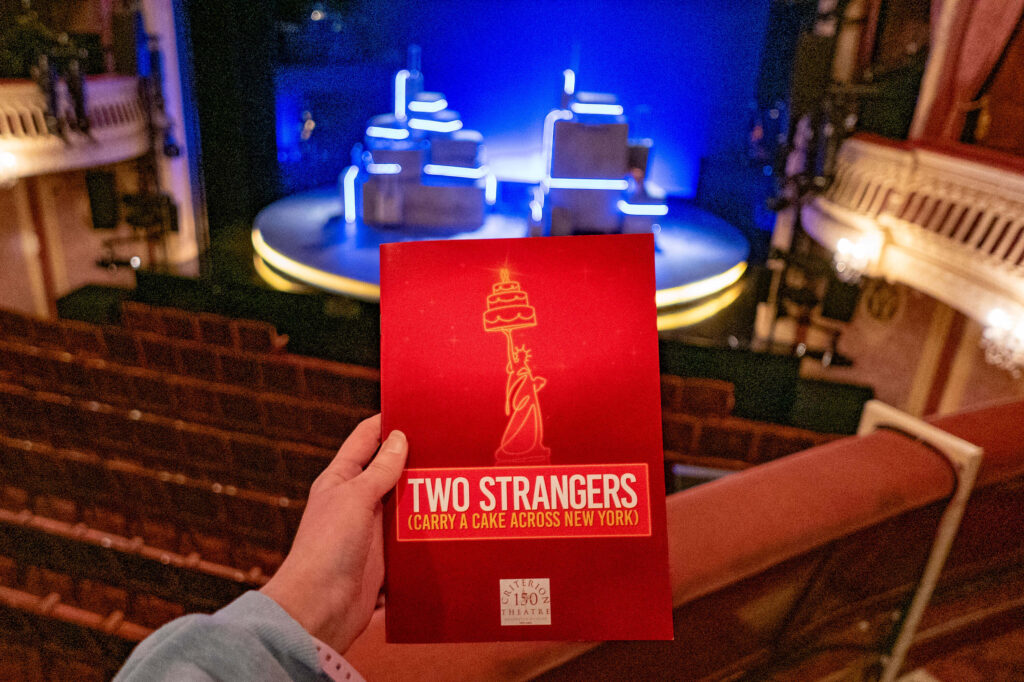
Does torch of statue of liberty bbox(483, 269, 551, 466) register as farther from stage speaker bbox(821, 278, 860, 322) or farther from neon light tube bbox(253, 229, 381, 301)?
stage speaker bbox(821, 278, 860, 322)

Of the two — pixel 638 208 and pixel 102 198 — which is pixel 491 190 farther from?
pixel 102 198

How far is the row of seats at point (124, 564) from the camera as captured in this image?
7.96 feet

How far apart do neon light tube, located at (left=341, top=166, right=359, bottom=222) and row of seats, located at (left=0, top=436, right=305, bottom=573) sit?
443 centimetres

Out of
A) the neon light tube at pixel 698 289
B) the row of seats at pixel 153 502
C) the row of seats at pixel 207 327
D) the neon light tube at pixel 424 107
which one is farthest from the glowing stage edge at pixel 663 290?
the row of seats at pixel 153 502

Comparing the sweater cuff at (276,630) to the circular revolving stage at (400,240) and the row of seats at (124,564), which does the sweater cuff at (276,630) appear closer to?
the row of seats at (124,564)

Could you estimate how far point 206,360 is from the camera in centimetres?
348

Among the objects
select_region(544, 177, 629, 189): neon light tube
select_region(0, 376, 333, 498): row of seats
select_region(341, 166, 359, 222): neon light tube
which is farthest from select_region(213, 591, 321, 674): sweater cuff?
select_region(341, 166, 359, 222): neon light tube

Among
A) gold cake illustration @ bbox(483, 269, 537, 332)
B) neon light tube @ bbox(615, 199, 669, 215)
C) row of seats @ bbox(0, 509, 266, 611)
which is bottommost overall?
row of seats @ bbox(0, 509, 266, 611)

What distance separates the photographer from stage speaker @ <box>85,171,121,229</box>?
6828mm

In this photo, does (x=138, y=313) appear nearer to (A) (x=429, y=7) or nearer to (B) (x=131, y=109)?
(B) (x=131, y=109)

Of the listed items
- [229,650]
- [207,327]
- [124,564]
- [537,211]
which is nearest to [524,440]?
[229,650]

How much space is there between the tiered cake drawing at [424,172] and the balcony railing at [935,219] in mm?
3256

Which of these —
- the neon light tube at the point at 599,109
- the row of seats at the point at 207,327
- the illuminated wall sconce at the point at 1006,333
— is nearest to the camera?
the illuminated wall sconce at the point at 1006,333

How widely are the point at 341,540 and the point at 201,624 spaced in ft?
0.60
